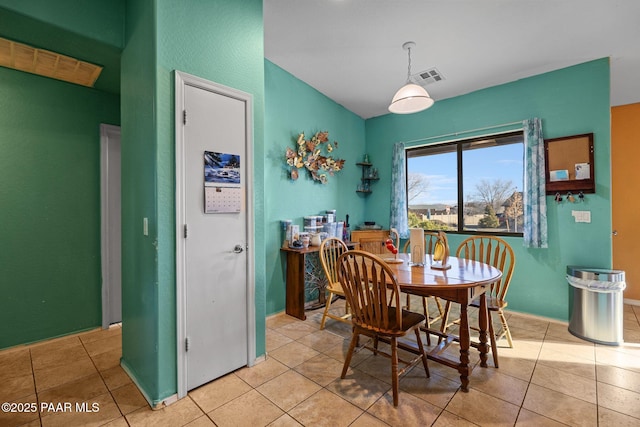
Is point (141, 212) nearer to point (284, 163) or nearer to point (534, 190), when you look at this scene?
point (284, 163)

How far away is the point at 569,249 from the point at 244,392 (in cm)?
354

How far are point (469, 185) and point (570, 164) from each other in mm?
1079

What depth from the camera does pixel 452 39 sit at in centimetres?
270

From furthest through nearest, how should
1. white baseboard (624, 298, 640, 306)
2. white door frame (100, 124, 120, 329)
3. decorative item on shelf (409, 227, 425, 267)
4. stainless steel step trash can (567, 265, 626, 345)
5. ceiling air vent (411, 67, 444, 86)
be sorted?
white baseboard (624, 298, 640, 306), ceiling air vent (411, 67, 444, 86), white door frame (100, 124, 120, 329), stainless steel step trash can (567, 265, 626, 345), decorative item on shelf (409, 227, 425, 267)

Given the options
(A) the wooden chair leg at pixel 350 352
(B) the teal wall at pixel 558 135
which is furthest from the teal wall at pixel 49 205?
(B) the teal wall at pixel 558 135

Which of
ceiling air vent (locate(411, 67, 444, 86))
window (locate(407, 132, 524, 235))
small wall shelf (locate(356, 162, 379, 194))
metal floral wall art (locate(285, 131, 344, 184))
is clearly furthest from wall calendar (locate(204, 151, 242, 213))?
window (locate(407, 132, 524, 235))

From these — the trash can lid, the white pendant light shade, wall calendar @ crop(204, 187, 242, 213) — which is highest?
the white pendant light shade

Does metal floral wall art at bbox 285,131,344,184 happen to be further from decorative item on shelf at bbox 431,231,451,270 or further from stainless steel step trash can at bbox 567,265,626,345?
stainless steel step trash can at bbox 567,265,626,345

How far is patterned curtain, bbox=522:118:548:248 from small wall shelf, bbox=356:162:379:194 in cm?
203

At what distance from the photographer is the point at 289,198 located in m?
3.56

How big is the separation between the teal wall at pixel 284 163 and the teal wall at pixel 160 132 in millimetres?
1004

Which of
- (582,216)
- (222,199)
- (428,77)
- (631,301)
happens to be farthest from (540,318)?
(222,199)

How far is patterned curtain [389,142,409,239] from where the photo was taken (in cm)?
432

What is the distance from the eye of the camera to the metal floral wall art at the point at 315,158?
357 centimetres
